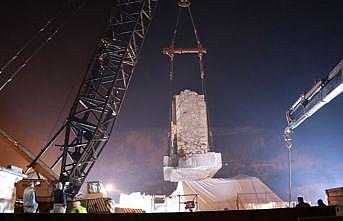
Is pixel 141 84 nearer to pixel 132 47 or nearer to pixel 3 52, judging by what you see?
pixel 3 52

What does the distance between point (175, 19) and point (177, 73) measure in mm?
7108

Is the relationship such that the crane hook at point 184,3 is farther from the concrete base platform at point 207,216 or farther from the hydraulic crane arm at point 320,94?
the concrete base platform at point 207,216

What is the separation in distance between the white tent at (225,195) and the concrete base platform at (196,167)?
1.76m

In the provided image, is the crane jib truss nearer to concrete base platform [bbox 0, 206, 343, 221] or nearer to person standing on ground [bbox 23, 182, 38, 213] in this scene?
person standing on ground [bbox 23, 182, 38, 213]

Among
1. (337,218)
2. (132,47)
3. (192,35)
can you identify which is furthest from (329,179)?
(337,218)

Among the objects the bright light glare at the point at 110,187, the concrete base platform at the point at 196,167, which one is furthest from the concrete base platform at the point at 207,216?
the bright light glare at the point at 110,187

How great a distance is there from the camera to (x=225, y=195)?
61.4 ft

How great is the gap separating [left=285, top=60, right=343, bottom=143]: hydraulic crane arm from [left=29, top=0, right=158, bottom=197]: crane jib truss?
807 cm

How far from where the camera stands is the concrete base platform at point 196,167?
21.1 metres

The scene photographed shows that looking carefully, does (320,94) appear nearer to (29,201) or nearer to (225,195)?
(225,195)

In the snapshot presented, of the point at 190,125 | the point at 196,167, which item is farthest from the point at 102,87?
the point at 196,167

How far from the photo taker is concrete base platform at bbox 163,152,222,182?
69.3 ft

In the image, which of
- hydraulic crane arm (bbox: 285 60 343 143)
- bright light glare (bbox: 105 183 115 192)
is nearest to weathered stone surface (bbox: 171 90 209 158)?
hydraulic crane arm (bbox: 285 60 343 143)

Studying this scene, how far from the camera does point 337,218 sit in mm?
1992
